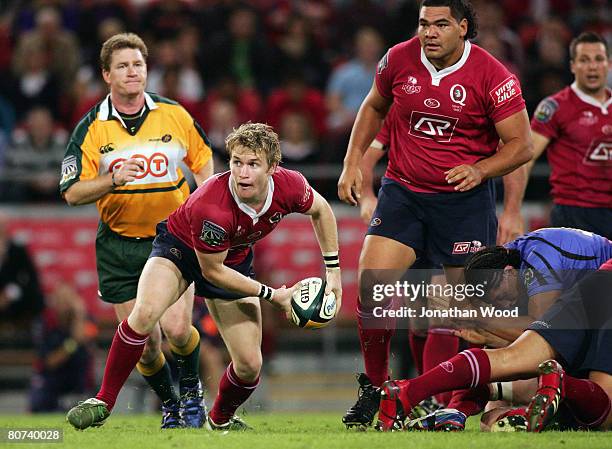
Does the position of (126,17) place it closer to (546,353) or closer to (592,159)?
(592,159)

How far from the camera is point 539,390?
238 inches

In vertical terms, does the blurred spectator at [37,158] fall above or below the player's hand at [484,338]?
above

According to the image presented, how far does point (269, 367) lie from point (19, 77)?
4790 millimetres

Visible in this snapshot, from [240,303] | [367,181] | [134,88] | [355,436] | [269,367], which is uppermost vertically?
[134,88]

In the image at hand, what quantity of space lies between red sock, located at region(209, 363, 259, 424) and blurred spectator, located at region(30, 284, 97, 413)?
4.38m

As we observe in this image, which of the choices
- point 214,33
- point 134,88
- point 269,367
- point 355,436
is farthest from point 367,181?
point 214,33

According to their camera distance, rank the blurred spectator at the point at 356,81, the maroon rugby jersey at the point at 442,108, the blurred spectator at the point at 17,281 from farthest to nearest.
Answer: the blurred spectator at the point at 356,81 < the blurred spectator at the point at 17,281 < the maroon rugby jersey at the point at 442,108

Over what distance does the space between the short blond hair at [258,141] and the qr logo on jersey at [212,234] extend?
43 centimetres

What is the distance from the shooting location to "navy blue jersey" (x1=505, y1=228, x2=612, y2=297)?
6496 millimetres

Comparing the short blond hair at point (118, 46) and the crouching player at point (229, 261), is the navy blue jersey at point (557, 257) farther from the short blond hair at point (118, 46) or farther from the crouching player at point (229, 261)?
the short blond hair at point (118, 46)

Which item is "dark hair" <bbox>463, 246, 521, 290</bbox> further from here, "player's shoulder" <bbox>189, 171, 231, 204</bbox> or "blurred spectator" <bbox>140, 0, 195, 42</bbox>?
"blurred spectator" <bbox>140, 0, 195, 42</bbox>

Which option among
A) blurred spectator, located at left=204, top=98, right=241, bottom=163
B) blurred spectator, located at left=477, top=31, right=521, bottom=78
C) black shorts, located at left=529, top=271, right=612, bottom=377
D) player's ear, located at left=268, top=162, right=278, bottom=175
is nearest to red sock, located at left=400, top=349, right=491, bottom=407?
black shorts, located at left=529, top=271, right=612, bottom=377

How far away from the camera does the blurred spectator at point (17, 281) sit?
11688mm

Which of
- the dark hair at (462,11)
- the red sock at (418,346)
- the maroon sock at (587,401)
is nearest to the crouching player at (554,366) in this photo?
the maroon sock at (587,401)
